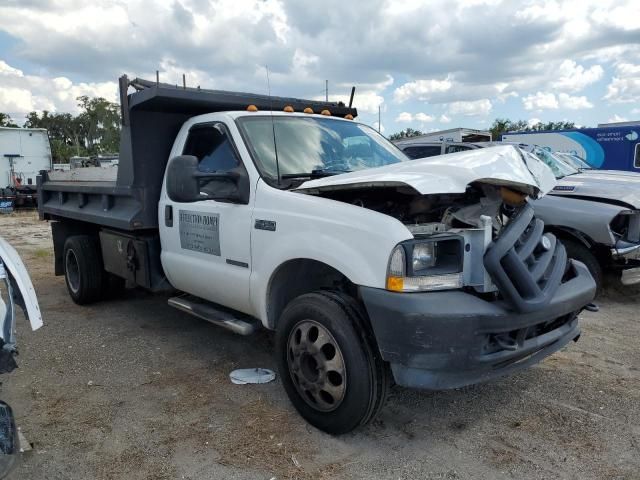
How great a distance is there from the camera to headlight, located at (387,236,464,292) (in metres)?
2.83

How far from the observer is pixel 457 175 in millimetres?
2939

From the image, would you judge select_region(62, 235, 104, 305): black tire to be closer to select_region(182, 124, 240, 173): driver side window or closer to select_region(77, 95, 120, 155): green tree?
select_region(182, 124, 240, 173): driver side window

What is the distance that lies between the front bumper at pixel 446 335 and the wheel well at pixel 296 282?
2.23ft

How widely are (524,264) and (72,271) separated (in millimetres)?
5554

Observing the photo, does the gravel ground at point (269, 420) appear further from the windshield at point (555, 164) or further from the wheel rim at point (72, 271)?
the windshield at point (555, 164)

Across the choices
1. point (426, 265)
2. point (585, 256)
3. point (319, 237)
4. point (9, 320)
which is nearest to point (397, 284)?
point (426, 265)

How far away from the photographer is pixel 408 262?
111 inches

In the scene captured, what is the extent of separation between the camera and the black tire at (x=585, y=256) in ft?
19.5

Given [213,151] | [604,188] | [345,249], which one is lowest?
[345,249]

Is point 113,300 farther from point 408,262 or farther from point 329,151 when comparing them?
point 408,262

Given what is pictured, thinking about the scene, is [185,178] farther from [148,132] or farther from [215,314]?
[148,132]

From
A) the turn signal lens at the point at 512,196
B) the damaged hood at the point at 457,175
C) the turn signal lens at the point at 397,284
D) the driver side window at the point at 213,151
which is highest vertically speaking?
the driver side window at the point at 213,151

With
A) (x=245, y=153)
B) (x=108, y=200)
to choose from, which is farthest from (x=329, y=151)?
(x=108, y=200)

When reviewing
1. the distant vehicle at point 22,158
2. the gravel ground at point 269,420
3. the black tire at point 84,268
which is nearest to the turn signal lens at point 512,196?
the gravel ground at point 269,420
